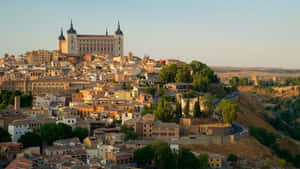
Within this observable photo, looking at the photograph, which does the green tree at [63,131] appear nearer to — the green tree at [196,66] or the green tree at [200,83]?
the green tree at [200,83]

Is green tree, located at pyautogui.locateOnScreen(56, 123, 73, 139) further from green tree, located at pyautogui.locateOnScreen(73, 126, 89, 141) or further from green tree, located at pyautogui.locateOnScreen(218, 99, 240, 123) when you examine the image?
green tree, located at pyautogui.locateOnScreen(218, 99, 240, 123)

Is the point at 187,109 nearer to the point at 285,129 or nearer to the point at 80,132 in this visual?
the point at 80,132

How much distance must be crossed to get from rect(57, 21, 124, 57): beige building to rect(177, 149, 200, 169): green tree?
229 ft

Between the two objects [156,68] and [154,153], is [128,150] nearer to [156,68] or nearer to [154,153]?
[154,153]

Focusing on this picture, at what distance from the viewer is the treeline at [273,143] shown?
55.6 m

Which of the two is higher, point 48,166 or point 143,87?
point 143,87

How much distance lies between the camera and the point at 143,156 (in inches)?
1576

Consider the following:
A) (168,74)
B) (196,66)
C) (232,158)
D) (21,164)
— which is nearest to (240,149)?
(232,158)

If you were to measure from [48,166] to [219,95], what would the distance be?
42103mm

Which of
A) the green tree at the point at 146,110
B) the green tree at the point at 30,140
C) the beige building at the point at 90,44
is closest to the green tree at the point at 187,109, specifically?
the green tree at the point at 146,110

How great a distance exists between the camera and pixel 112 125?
167 ft

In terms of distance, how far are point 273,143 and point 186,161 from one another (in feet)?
72.4

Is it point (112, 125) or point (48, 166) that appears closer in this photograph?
point (48, 166)

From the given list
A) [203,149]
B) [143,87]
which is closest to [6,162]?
[203,149]
